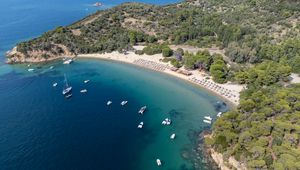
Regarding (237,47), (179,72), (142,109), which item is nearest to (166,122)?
(142,109)

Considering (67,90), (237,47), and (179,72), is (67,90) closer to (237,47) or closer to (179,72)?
(179,72)

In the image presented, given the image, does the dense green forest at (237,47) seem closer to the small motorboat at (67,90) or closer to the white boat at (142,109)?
the white boat at (142,109)

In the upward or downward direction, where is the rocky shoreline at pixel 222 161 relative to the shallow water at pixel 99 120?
downward

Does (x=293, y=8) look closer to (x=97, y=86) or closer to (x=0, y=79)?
(x=97, y=86)

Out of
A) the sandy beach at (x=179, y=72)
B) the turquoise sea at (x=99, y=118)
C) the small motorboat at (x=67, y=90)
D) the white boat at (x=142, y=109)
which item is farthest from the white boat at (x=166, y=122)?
the small motorboat at (x=67, y=90)

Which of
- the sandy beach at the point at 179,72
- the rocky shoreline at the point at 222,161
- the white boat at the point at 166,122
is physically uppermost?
the sandy beach at the point at 179,72

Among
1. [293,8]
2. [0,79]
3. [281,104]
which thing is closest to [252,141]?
[281,104]
